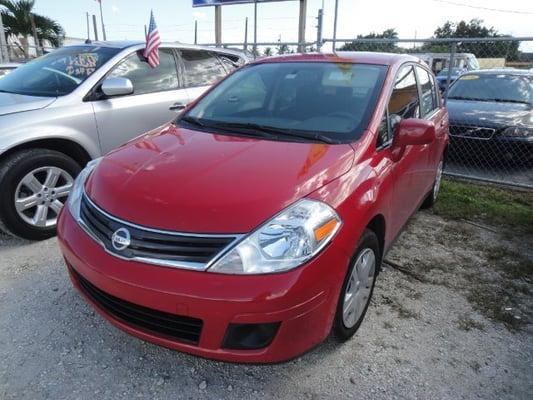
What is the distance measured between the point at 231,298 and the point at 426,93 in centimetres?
298

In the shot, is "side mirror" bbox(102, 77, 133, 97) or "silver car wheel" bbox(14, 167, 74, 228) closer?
"silver car wheel" bbox(14, 167, 74, 228)

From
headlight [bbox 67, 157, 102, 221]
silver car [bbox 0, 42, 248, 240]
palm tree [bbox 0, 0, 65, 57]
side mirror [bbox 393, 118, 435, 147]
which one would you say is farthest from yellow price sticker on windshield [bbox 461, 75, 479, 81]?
palm tree [bbox 0, 0, 65, 57]

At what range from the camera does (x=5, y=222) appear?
3.46 m

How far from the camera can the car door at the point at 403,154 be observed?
108 inches

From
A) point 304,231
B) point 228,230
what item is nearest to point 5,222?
point 228,230

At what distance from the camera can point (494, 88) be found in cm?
715

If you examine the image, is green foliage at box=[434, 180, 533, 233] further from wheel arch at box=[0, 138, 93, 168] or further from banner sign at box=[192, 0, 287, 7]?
banner sign at box=[192, 0, 287, 7]

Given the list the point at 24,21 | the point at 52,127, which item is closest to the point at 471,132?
the point at 52,127

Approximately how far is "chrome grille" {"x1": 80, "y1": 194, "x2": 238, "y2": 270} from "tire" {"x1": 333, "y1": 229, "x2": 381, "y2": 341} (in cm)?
70

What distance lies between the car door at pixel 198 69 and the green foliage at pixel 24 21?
19647 millimetres

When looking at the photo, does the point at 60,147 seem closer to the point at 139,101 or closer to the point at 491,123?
the point at 139,101

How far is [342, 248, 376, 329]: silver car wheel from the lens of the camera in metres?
2.28

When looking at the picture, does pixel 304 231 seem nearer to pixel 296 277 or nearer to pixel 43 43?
pixel 296 277

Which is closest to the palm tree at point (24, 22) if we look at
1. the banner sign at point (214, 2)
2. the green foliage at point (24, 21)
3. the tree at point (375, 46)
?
the green foliage at point (24, 21)
